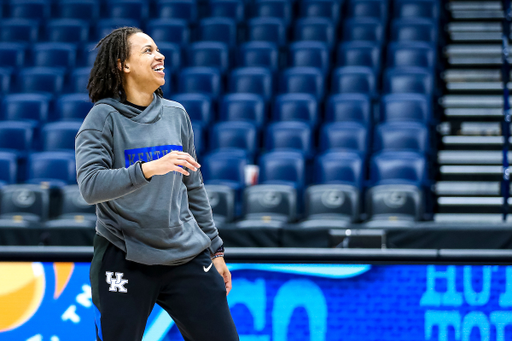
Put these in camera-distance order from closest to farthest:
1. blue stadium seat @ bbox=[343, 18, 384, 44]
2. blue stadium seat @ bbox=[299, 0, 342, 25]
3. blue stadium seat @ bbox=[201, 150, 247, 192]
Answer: blue stadium seat @ bbox=[201, 150, 247, 192] < blue stadium seat @ bbox=[343, 18, 384, 44] < blue stadium seat @ bbox=[299, 0, 342, 25]

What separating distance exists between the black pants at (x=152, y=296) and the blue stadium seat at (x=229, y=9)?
826cm

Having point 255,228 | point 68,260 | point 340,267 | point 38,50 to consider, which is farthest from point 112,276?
point 38,50

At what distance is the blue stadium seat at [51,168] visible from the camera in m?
7.14

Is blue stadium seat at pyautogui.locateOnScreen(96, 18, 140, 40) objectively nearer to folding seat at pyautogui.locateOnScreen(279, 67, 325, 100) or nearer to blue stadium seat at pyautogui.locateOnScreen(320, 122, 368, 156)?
folding seat at pyautogui.locateOnScreen(279, 67, 325, 100)

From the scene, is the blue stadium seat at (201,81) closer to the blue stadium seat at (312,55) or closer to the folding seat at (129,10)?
the blue stadium seat at (312,55)

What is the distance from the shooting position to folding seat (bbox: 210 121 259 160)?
24.8 feet

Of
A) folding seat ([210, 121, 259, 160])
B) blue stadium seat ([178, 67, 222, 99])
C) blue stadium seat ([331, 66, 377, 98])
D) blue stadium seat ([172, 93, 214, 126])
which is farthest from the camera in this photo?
blue stadium seat ([178, 67, 222, 99])

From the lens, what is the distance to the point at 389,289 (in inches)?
103

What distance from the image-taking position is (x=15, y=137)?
7691 millimetres

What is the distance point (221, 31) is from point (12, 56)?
3043mm

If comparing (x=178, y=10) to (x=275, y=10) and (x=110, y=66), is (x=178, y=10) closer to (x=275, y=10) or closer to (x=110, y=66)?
(x=275, y=10)

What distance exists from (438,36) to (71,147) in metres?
5.46

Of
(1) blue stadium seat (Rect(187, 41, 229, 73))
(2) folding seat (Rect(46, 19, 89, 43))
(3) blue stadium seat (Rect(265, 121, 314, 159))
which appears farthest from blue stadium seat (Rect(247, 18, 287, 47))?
(2) folding seat (Rect(46, 19, 89, 43))

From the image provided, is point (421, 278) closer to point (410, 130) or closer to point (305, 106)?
point (410, 130)
